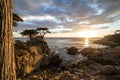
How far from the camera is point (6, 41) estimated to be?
3.19 m

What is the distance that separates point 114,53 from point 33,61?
1306 centimetres

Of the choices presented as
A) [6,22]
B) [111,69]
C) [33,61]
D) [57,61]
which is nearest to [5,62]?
[6,22]

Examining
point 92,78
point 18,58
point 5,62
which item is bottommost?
point 92,78

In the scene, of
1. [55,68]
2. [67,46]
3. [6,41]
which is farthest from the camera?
[67,46]

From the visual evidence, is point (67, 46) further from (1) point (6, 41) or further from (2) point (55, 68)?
(1) point (6, 41)

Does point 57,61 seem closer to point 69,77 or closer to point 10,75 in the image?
point 69,77

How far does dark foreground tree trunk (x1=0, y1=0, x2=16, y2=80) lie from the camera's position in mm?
3129

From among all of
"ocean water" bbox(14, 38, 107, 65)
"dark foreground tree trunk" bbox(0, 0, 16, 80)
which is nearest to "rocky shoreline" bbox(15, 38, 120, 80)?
"ocean water" bbox(14, 38, 107, 65)

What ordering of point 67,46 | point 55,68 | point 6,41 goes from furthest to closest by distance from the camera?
1. point 67,46
2. point 55,68
3. point 6,41

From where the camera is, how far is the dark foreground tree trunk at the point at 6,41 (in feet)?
10.3

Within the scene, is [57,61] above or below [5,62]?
below

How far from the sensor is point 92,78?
14039 mm

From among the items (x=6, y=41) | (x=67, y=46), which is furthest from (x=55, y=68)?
(x=67, y=46)

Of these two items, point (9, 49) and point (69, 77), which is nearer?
point (9, 49)
